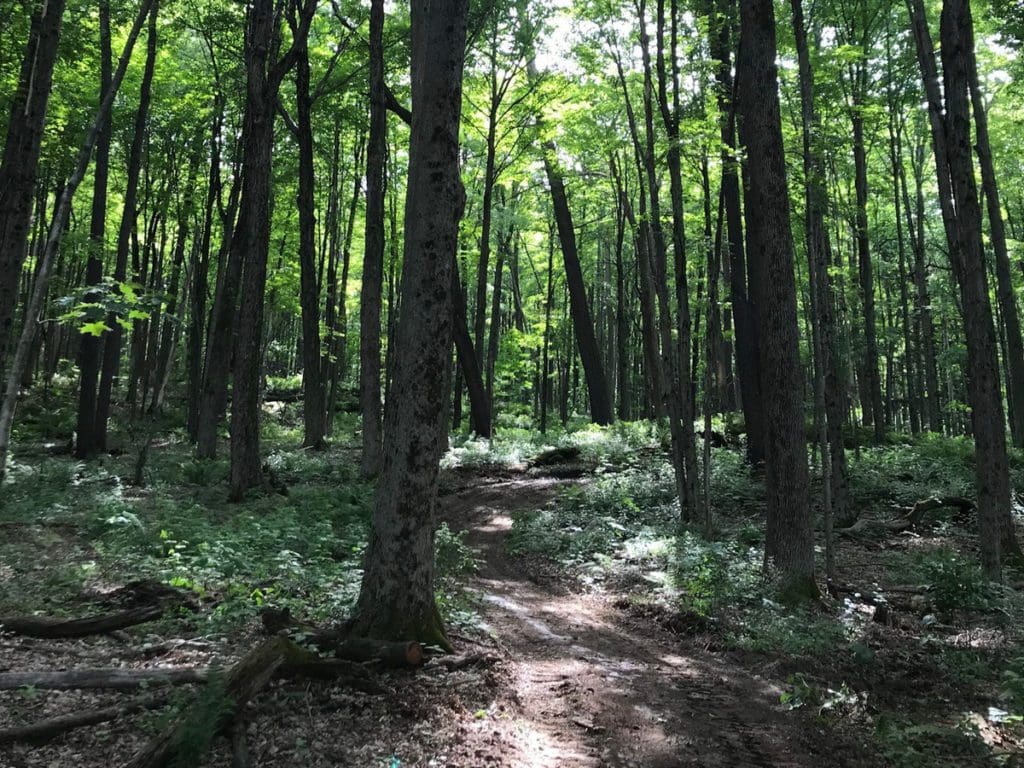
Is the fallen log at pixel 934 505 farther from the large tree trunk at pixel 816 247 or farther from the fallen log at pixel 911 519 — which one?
the large tree trunk at pixel 816 247

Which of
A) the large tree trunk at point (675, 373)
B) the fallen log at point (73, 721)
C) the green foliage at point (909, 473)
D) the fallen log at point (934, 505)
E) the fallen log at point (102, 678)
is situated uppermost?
the large tree trunk at point (675, 373)

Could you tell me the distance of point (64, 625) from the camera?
17.2 feet

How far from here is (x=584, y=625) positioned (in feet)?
24.7

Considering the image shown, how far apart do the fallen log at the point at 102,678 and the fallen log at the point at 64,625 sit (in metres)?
1.06

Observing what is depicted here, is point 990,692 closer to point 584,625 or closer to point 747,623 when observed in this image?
point 747,623

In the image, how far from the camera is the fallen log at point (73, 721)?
361cm

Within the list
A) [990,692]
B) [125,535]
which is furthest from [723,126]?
[125,535]

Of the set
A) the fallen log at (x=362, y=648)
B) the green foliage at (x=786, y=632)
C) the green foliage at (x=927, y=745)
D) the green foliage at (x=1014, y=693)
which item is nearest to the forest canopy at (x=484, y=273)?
the fallen log at (x=362, y=648)

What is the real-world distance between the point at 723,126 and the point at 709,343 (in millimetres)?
4603

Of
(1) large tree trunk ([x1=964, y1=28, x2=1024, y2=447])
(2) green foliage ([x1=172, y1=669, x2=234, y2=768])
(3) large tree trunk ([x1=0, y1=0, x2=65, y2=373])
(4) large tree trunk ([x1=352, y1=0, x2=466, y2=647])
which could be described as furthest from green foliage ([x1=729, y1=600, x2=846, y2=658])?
(3) large tree trunk ([x1=0, y1=0, x2=65, y2=373])

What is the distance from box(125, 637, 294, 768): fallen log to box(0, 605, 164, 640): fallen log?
6.19 feet

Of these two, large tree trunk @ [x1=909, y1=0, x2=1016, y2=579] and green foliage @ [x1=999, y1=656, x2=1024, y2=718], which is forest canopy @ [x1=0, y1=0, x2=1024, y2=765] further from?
green foliage @ [x1=999, y1=656, x2=1024, y2=718]

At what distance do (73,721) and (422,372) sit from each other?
308cm

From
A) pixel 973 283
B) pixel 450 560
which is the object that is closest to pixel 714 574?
pixel 450 560
